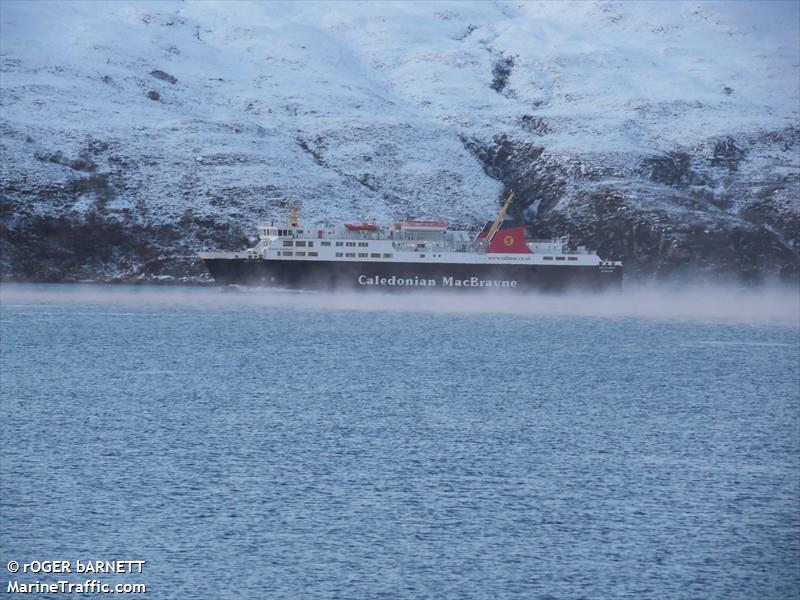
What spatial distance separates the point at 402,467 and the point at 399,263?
320ft

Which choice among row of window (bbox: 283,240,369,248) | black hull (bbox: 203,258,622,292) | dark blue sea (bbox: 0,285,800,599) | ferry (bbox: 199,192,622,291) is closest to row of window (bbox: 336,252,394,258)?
ferry (bbox: 199,192,622,291)

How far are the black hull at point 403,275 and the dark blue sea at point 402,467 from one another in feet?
178

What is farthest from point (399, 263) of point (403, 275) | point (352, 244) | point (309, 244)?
point (309, 244)

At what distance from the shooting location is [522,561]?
100 ft

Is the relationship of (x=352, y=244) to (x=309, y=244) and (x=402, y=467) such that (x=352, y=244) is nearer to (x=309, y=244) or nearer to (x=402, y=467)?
(x=309, y=244)

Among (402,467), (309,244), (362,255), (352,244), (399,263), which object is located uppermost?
(352,244)

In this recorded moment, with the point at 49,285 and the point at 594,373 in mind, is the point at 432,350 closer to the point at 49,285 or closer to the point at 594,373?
the point at 594,373

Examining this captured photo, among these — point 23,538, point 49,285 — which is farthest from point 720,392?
point 49,285

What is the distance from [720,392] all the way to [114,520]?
35.8 meters

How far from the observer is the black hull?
13662cm

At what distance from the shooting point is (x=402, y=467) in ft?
131

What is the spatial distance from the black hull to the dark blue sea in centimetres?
5423

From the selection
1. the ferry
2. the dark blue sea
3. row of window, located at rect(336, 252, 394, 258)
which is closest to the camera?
the dark blue sea

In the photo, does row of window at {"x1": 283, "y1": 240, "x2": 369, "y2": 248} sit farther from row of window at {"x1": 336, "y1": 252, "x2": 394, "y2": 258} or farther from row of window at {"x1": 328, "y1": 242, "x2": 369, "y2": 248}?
row of window at {"x1": 336, "y1": 252, "x2": 394, "y2": 258}
